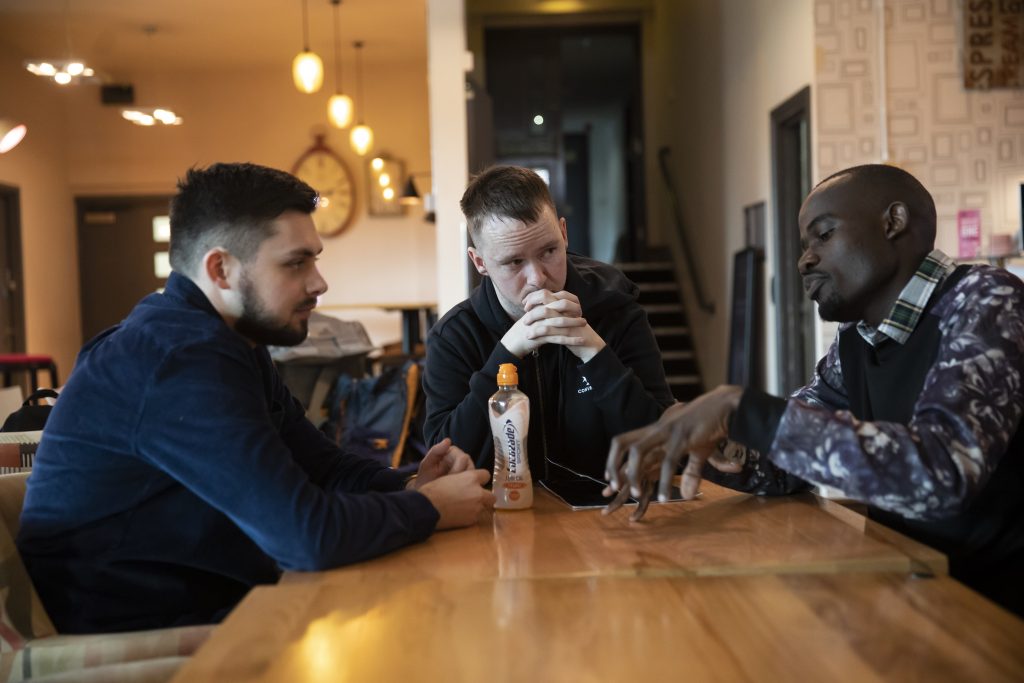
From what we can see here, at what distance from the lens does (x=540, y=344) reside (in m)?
1.98

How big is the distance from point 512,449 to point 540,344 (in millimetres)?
293

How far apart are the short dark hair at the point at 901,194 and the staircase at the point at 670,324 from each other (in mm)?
7151

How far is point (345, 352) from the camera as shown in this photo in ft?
18.3

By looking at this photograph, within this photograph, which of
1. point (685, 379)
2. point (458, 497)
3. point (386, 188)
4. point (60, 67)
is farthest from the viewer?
point (386, 188)

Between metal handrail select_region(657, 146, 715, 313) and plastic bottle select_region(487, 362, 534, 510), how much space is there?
6875mm

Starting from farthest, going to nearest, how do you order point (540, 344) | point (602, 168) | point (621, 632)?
point (602, 168)
point (540, 344)
point (621, 632)

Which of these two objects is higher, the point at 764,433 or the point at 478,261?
the point at 478,261

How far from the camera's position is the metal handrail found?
28.5 feet

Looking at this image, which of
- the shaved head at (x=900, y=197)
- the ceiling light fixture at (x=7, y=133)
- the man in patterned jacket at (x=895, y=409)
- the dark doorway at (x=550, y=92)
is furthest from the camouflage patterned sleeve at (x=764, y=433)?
the dark doorway at (x=550, y=92)

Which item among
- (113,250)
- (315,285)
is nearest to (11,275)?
(113,250)

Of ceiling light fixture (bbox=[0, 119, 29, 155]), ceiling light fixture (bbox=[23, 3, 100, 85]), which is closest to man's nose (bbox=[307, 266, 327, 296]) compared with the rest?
ceiling light fixture (bbox=[0, 119, 29, 155])

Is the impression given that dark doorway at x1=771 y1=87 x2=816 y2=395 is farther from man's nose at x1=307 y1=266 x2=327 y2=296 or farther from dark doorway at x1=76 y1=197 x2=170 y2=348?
dark doorway at x1=76 y1=197 x2=170 y2=348

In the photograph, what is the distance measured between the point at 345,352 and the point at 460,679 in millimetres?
4714

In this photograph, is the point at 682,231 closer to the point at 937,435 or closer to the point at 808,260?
the point at 808,260
